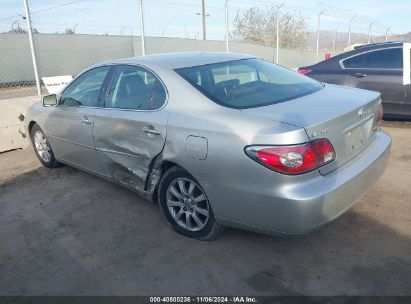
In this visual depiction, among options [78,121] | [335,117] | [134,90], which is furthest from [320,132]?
[78,121]

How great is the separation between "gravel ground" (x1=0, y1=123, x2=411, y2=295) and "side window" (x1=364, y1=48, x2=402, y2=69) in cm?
290

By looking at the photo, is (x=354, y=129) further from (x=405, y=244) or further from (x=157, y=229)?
(x=157, y=229)

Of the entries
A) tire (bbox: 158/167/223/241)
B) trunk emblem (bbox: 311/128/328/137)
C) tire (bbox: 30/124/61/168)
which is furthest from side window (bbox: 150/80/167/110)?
tire (bbox: 30/124/61/168)

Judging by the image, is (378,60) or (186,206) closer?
(186,206)

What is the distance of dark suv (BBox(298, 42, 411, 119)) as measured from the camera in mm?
6215

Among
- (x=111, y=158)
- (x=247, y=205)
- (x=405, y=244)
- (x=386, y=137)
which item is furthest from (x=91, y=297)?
(x=386, y=137)

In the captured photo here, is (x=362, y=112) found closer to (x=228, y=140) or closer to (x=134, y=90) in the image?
(x=228, y=140)

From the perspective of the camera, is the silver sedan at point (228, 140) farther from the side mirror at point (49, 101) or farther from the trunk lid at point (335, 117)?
the side mirror at point (49, 101)

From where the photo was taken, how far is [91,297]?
262 centimetres

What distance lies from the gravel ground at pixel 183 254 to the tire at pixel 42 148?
3.69 ft

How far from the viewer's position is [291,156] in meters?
2.47

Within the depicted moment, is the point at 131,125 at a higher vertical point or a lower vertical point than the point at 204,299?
higher

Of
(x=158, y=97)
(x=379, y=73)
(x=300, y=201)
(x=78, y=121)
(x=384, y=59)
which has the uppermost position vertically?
(x=384, y=59)

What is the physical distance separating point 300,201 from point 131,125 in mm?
1743
